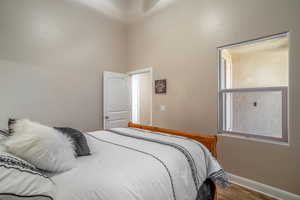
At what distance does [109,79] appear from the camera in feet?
11.8

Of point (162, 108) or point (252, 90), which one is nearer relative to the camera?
point (252, 90)

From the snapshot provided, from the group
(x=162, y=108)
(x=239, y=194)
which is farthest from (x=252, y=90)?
(x=162, y=108)

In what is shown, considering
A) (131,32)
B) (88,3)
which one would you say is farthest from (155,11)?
(88,3)

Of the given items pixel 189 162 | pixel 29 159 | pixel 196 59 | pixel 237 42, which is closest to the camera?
pixel 29 159

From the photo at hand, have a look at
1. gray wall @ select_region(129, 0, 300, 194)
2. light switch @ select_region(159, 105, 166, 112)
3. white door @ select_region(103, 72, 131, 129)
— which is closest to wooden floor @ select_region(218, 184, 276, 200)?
gray wall @ select_region(129, 0, 300, 194)

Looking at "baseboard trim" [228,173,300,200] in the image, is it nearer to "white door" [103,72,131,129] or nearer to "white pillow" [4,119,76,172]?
"white pillow" [4,119,76,172]

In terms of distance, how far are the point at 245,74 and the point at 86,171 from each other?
2643 millimetres

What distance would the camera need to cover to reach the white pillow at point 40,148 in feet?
2.76

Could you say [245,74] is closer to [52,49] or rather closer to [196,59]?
[196,59]

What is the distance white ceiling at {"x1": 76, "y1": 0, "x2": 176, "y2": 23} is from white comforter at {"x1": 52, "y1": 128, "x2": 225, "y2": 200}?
297 cm

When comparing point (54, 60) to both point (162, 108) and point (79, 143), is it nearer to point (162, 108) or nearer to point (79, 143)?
point (79, 143)

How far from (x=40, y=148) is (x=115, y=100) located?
9.40ft

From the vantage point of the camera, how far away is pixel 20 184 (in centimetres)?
58

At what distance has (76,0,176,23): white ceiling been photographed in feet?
10.3
